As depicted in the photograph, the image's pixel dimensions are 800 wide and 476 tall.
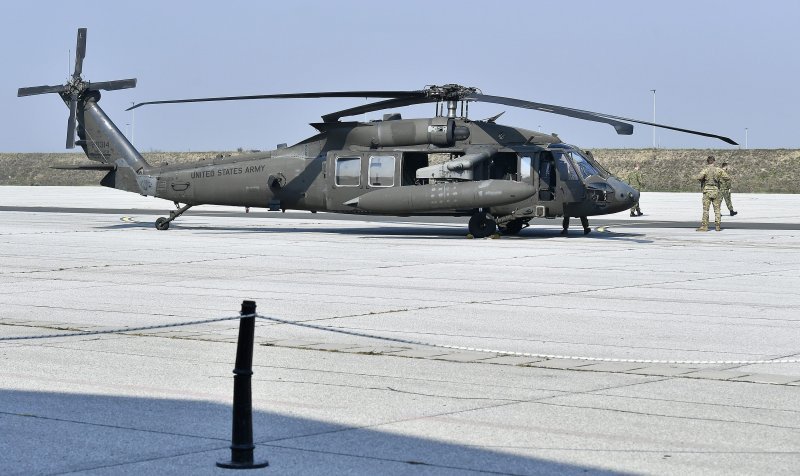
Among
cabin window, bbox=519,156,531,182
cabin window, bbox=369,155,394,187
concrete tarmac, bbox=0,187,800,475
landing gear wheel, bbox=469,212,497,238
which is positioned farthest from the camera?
cabin window, bbox=369,155,394,187

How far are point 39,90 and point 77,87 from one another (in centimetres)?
107

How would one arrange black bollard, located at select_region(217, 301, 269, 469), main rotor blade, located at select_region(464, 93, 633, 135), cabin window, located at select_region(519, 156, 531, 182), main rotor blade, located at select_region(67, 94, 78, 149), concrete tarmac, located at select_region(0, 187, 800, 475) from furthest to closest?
main rotor blade, located at select_region(67, 94, 78, 149) → cabin window, located at select_region(519, 156, 531, 182) → main rotor blade, located at select_region(464, 93, 633, 135) → concrete tarmac, located at select_region(0, 187, 800, 475) → black bollard, located at select_region(217, 301, 269, 469)

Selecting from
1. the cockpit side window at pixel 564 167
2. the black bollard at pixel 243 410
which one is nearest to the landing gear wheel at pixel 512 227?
the cockpit side window at pixel 564 167

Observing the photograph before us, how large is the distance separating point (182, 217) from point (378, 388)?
29951 mm

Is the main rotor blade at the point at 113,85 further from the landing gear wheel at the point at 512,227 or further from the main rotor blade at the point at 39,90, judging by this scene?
the landing gear wheel at the point at 512,227

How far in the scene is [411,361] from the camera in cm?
1069

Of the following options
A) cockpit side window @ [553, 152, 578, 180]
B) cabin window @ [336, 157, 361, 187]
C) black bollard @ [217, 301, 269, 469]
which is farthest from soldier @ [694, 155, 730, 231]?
black bollard @ [217, 301, 269, 469]

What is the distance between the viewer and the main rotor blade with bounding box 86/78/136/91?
30.8 m

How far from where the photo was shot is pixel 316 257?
22.0m

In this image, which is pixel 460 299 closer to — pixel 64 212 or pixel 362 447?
pixel 362 447

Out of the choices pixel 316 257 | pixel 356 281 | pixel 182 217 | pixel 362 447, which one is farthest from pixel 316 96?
pixel 362 447

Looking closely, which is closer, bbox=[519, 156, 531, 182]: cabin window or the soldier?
bbox=[519, 156, 531, 182]: cabin window

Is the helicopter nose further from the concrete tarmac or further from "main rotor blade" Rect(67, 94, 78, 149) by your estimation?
"main rotor blade" Rect(67, 94, 78, 149)

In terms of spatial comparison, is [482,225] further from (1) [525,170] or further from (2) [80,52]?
(2) [80,52]
